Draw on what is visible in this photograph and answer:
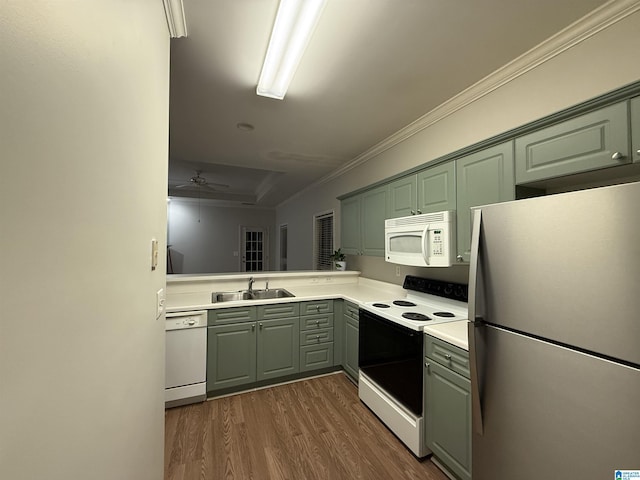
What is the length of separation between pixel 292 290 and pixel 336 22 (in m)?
2.61

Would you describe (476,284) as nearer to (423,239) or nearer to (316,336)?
(423,239)

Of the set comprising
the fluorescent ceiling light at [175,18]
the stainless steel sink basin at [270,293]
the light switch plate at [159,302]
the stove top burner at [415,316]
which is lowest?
the stainless steel sink basin at [270,293]

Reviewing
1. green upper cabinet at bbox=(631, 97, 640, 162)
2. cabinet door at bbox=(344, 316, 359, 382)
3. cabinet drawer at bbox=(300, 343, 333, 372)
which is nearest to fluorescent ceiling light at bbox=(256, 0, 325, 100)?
green upper cabinet at bbox=(631, 97, 640, 162)

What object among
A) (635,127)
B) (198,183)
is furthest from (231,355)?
(198,183)

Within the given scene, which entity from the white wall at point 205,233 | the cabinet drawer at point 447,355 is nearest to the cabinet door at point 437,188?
the cabinet drawer at point 447,355

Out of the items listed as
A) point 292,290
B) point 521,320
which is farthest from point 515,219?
point 292,290

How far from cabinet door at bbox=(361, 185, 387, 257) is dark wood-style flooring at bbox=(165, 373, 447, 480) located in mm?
1456

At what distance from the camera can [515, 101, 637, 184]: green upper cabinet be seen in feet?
3.92

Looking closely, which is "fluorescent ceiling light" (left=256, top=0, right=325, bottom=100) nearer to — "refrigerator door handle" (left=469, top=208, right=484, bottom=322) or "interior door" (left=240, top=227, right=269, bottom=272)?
"refrigerator door handle" (left=469, top=208, right=484, bottom=322)

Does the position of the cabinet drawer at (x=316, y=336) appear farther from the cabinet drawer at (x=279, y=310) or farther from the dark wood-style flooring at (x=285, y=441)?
the dark wood-style flooring at (x=285, y=441)

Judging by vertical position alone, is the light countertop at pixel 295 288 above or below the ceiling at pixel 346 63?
below

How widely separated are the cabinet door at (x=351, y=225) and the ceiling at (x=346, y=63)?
0.73 metres

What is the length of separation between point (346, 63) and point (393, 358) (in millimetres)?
2166

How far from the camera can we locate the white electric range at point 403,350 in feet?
5.90
